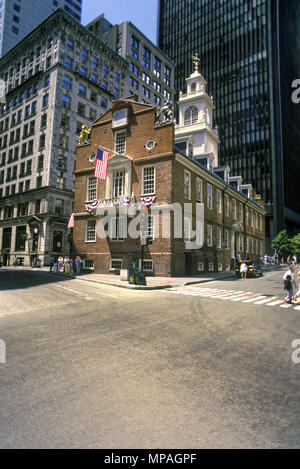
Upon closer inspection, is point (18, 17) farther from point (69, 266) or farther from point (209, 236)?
point (209, 236)

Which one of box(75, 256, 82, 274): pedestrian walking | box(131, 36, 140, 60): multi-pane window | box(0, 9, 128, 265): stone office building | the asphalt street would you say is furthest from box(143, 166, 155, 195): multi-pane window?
box(131, 36, 140, 60): multi-pane window

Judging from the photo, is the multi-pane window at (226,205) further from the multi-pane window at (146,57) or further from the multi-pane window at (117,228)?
the multi-pane window at (146,57)

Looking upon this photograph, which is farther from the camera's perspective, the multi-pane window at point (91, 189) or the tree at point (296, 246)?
the tree at point (296, 246)

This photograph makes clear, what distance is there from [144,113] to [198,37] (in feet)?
336

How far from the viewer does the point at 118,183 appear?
→ 26969 millimetres

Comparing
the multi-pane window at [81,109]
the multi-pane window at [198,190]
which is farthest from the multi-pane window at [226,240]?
the multi-pane window at [81,109]

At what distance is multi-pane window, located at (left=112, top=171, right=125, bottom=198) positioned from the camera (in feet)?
87.5

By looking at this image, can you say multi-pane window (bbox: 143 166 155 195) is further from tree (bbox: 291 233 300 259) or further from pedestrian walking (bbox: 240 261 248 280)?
tree (bbox: 291 233 300 259)

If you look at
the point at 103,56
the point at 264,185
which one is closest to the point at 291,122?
the point at 264,185

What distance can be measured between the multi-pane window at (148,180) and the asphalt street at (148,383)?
706 inches

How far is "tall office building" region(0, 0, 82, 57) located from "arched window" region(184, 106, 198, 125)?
65.7 metres

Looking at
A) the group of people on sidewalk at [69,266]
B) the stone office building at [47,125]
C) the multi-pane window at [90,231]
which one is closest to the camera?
the group of people on sidewalk at [69,266]

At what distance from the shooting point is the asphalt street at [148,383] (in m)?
2.83

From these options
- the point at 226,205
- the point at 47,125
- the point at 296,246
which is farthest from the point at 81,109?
the point at 296,246
